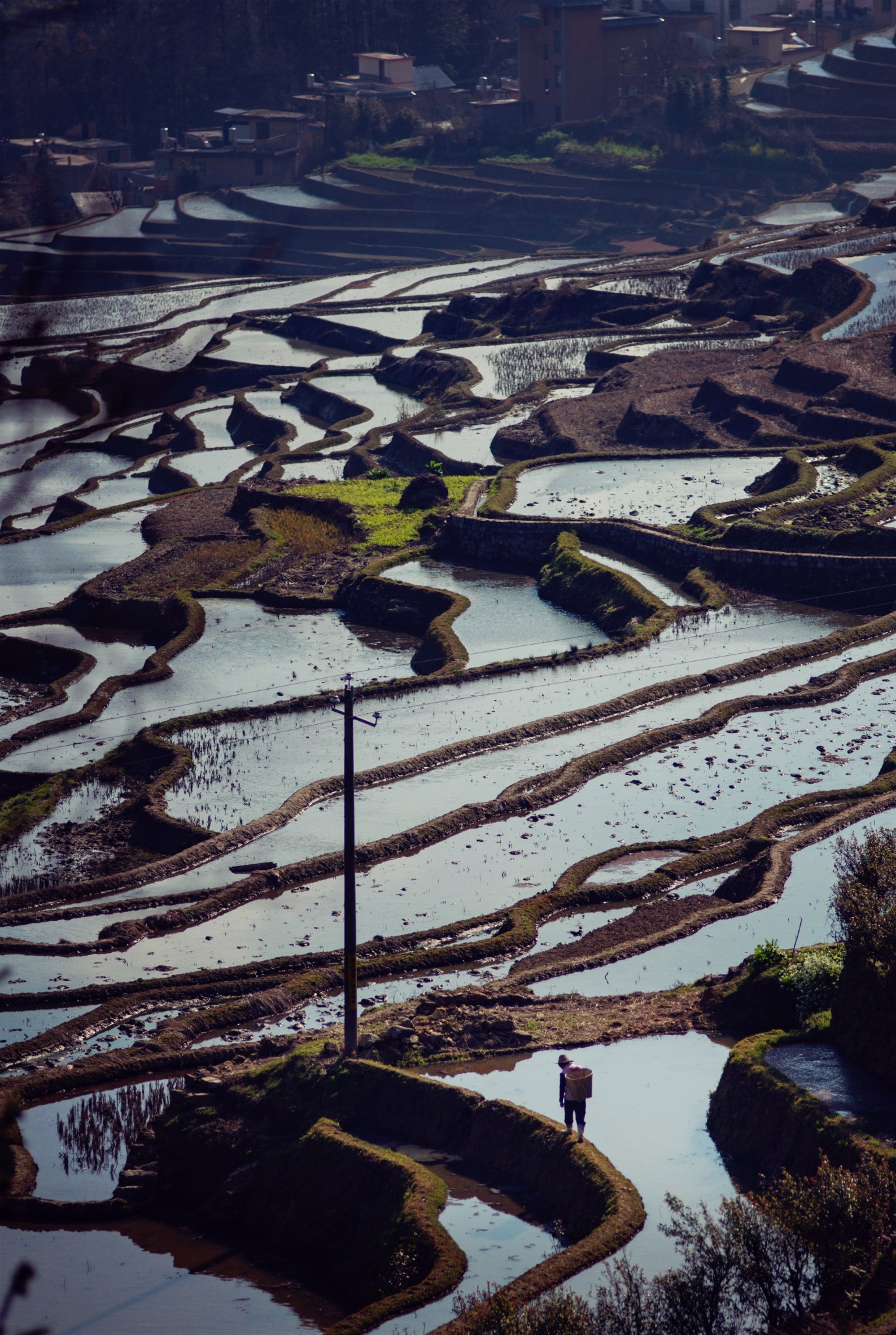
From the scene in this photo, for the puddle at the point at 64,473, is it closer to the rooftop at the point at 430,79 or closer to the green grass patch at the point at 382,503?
the green grass patch at the point at 382,503

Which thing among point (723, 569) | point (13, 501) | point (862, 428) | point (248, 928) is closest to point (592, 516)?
point (723, 569)

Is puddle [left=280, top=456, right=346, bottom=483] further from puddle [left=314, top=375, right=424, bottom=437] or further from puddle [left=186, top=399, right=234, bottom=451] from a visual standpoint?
puddle [left=186, top=399, right=234, bottom=451]

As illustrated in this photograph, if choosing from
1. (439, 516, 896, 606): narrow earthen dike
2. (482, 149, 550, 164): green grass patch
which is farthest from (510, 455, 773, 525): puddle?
(482, 149, 550, 164): green grass patch

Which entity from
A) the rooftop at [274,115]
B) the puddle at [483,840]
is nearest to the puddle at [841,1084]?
the puddle at [483,840]

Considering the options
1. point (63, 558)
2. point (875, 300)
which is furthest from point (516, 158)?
point (63, 558)

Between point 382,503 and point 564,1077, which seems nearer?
point 564,1077

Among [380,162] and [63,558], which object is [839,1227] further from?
[380,162]

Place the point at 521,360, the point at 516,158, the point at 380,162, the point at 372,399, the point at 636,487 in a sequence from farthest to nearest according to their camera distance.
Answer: the point at 380,162
the point at 516,158
the point at 521,360
the point at 372,399
the point at 636,487
